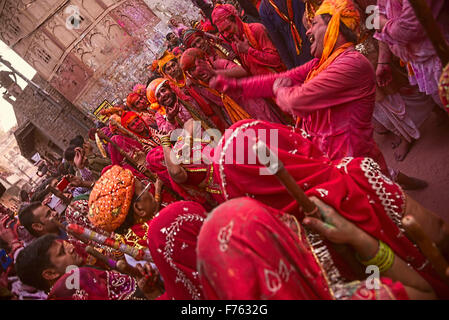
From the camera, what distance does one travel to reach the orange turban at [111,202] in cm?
246

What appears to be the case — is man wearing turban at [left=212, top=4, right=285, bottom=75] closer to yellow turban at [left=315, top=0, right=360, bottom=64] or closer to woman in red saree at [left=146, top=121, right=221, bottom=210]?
woman in red saree at [left=146, top=121, right=221, bottom=210]

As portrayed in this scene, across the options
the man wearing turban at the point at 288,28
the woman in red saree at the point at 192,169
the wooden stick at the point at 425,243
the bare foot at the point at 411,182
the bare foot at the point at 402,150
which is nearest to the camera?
the wooden stick at the point at 425,243

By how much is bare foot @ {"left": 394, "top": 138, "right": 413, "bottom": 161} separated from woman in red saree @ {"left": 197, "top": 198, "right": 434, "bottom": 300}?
272 centimetres

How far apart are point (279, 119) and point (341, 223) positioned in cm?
311

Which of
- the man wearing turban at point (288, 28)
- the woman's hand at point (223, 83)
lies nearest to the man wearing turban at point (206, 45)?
the man wearing turban at point (288, 28)

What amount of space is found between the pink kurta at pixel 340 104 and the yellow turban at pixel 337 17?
144mm

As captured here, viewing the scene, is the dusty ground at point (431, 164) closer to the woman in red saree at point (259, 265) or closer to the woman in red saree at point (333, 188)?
the woman in red saree at point (333, 188)

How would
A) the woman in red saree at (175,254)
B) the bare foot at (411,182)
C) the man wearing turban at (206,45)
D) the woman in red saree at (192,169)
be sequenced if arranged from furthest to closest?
the man wearing turban at (206,45) < the bare foot at (411,182) < the woman in red saree at (192,169) < the woman in red saree at (175,254)

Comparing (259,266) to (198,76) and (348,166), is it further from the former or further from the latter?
(198,76)

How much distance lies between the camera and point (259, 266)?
1091 mm

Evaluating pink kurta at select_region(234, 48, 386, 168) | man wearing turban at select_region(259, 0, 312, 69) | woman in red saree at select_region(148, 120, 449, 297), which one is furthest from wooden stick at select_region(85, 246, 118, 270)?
man wearing turban at select_region(259, 0, 312, 69)

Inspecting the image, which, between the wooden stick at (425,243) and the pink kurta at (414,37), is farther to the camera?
the pink kurta at (414,37)

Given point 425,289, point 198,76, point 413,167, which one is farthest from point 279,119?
point 425,289

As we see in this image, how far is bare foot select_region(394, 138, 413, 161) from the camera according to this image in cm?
367
